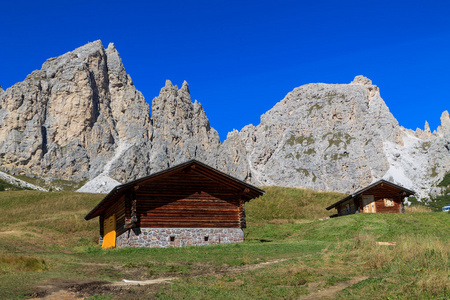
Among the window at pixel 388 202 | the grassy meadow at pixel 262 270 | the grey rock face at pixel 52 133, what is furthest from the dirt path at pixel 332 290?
the grey rock face at pixel 52 133

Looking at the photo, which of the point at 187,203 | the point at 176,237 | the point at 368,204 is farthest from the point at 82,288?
the point at 368,204

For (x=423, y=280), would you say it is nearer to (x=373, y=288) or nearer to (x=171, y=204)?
(x=373, y=288)

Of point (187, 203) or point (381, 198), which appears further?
point (381, 198)

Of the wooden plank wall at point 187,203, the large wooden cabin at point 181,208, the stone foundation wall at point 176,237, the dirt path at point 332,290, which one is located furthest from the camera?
the wooden plank wall at point 187,203

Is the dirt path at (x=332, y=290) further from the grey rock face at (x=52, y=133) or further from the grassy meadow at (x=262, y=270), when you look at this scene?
the grey rock face at (x=52, y=133)

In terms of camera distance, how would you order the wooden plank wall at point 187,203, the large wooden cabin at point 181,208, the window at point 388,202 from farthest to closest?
the window at point 388,202 < the wooden plank wall at point 187,203 < the large wooden cabin at point 181,208

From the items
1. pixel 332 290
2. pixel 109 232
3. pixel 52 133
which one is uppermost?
pixel 52 133

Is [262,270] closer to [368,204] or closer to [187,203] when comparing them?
[187,203]

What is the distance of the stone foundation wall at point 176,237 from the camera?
1004 inches

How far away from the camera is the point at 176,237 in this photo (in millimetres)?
26312

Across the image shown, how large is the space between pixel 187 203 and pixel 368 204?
22.4 meters

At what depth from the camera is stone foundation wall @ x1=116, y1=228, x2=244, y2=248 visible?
25.5m

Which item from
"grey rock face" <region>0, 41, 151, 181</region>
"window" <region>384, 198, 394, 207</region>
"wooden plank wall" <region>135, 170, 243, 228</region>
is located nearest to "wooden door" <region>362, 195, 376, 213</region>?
"window" <region>384, 198, 394, 207</region>

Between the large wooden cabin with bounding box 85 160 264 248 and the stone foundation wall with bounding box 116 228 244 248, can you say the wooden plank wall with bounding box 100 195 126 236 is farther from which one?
the stone foundation wall with bounding box 116 228 244 248
